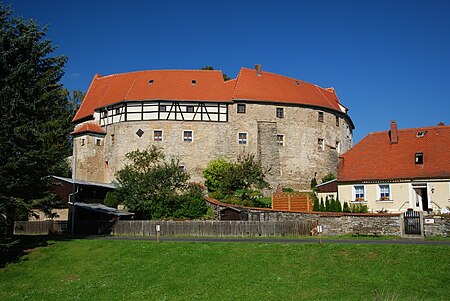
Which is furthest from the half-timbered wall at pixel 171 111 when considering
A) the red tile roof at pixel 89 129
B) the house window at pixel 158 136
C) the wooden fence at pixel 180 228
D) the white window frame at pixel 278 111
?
the wooden fence at pixel 180 228

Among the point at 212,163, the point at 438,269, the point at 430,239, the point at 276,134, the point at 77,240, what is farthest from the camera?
the point at 276,134

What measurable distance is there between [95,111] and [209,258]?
110 ft

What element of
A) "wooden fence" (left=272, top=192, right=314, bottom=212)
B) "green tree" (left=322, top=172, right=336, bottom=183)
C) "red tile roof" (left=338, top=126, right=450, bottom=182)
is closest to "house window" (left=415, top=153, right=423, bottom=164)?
"red tile roof" (left=338, top=126, right=450, bottom=182)

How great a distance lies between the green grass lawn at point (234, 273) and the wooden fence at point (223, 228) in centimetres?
476

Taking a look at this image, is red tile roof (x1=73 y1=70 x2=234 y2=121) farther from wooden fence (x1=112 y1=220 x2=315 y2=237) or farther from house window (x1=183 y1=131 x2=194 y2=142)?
wooden fence (x1=112 y1=220 x2=315 y2=237)

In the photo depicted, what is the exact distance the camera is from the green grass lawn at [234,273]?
15.6m

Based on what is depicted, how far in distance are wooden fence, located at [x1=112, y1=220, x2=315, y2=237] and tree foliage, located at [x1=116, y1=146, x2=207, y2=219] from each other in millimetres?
4719

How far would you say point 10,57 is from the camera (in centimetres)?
2541

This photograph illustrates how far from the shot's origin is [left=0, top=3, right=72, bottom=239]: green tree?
23531mm

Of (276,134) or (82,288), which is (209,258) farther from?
(276,134)

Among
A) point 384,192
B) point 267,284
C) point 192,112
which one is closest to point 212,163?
Result: point 192,112

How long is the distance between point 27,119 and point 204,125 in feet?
78.5

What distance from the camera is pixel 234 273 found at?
1820 cm

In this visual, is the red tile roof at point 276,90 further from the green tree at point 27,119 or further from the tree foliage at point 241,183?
the green tree at point 27,119
